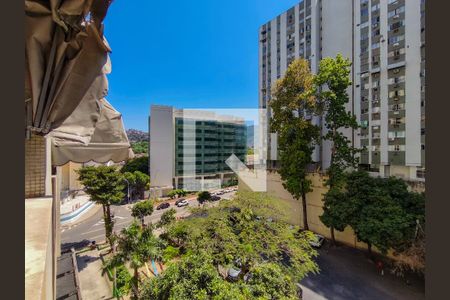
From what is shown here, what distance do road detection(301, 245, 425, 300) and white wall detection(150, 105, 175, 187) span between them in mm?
21845

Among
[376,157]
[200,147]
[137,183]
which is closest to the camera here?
[376,157]

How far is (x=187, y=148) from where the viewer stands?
93.4 ft

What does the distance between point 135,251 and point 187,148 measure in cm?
2249

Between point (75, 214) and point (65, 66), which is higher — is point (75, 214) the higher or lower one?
the lower one

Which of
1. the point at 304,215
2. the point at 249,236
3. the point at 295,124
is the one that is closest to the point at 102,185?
the point at 249,236

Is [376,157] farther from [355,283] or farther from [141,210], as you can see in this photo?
[141,210]

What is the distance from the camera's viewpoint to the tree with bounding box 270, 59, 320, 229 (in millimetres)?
10227

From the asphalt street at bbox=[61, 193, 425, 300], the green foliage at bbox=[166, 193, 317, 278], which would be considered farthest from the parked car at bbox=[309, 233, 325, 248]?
the green foliage at bbox=[166, 193, 317, 278]

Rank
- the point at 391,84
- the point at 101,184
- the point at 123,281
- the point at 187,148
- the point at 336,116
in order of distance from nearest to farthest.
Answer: the point at 123,281
the point at 336,116
the point at 101,184
the point at 391,84
the point at 187,148

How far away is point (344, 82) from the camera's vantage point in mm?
9758

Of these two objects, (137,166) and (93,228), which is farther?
(137,166)

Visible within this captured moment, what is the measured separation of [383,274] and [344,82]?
8415 mm

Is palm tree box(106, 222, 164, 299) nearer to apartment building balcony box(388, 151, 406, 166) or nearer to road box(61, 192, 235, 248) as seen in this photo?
road box(61, 192, 235, 248)

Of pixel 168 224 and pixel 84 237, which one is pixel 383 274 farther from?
pixel 84 237
